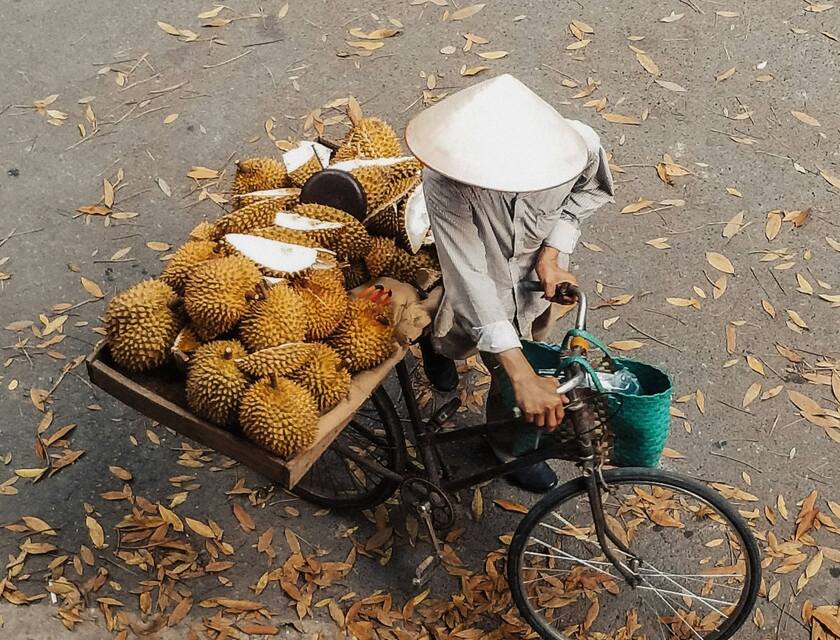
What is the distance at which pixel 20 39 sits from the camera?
4703 mm

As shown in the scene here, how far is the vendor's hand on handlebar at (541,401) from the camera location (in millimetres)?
2121

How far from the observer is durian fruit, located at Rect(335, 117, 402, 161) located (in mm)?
2721

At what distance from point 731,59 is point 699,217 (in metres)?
1.19

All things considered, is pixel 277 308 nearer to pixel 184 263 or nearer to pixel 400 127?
pixel 184 263

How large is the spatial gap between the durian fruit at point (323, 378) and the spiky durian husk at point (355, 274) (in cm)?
33

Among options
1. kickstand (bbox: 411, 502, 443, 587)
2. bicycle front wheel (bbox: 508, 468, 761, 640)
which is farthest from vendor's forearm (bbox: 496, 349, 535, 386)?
kickstand (bbox: 411, 502, 443, 587)

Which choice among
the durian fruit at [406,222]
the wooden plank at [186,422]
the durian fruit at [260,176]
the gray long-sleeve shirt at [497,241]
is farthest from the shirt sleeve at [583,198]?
the wooden plank at [186,422]

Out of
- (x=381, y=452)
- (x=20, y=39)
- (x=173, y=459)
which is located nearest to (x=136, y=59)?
(x=20, y=39)

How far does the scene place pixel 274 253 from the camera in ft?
7.59

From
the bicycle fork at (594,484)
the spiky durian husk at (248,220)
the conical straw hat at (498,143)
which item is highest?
the conical straw hat at (498,143)

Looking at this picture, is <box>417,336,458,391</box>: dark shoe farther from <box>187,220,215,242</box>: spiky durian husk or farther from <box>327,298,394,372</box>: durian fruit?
<box>187,220,215,242</box>: spiky durian husk

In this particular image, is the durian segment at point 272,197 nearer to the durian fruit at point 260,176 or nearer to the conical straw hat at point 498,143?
the durian fruit at point 260,176

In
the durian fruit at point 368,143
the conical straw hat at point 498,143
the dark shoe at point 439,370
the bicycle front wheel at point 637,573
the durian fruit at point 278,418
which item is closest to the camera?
the conical straw hat at point 498,143

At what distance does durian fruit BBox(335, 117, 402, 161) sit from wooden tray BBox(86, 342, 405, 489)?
0.80 m
